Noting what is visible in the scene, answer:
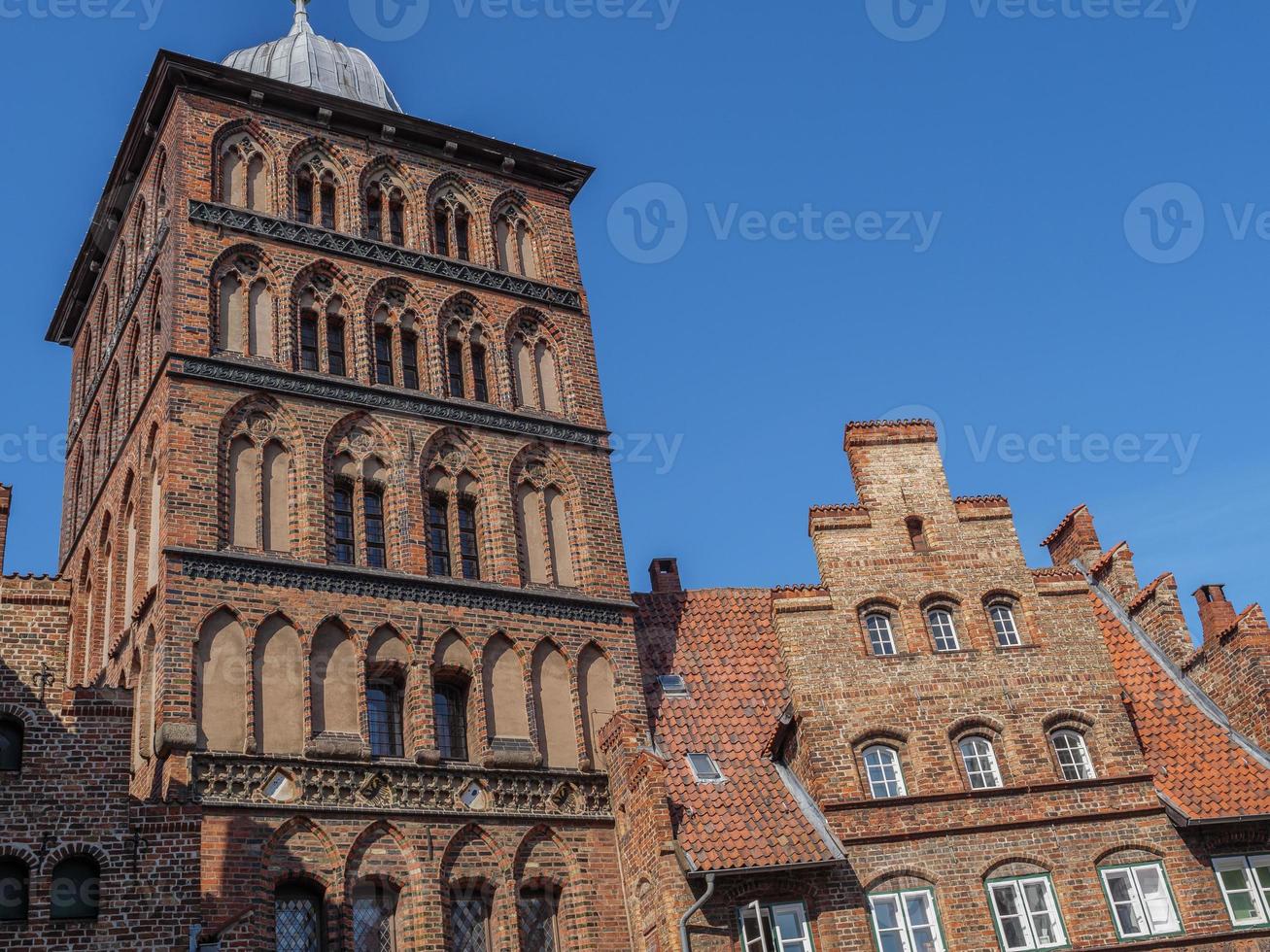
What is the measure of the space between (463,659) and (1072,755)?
10310 mm

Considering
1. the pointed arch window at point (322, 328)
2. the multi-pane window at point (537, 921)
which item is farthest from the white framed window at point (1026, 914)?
the pointed arch window at point (322, 328)

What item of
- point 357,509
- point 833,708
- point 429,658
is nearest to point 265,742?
point 429,658

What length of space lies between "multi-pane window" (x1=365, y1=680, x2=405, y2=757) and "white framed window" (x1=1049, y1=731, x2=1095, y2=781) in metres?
10.8

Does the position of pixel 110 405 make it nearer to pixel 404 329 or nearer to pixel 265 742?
pixel 404 329

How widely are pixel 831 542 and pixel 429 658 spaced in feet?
24.5

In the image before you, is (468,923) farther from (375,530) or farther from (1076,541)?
(1076,541)

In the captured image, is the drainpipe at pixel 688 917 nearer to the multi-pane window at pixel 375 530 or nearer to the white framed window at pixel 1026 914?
the white framed window at pixel 1026 914

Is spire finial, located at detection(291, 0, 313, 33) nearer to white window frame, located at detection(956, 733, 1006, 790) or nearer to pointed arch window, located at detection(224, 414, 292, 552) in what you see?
pointed arch window, located at detection(224, 414, 292, 552)

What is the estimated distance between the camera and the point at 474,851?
2256cm

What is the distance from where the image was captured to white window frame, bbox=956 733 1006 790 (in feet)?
78.5

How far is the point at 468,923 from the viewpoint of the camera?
22.2 metres

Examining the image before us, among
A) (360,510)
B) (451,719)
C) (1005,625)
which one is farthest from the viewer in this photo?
(1005,625)

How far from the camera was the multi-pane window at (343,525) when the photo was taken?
2455 centimetres

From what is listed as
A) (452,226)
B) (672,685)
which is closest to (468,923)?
(672,685)
